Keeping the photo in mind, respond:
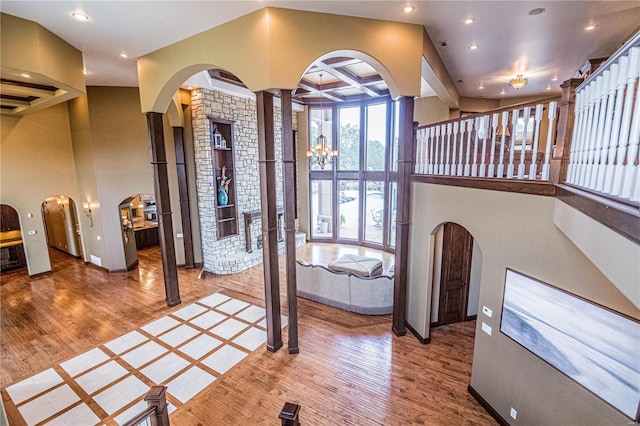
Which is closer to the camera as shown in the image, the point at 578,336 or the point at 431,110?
the point at 578,336

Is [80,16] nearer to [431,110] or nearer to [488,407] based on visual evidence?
[488,407]

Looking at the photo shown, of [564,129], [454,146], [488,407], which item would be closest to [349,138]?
[454,146]

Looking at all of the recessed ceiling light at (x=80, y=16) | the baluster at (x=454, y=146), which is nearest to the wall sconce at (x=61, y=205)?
the recessed ceiling light at (x=80, y=16)

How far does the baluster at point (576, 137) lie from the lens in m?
2.47

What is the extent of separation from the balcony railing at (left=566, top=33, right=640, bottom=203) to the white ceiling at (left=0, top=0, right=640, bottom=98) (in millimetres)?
2609

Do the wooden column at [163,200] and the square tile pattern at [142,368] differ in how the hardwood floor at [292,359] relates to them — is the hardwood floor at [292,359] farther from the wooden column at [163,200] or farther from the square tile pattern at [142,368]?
the wooden column at [163,200]

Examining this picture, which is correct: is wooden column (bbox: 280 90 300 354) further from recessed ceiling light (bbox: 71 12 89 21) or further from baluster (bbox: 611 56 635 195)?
baluster (bbox: 611 56 635 195)

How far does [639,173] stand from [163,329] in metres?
6.71

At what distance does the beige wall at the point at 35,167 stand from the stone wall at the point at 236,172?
161 inches

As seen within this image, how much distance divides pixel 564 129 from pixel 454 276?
12.1ft

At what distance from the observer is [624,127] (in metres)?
1.68

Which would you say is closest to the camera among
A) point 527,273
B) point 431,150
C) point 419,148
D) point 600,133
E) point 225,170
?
point 600,133

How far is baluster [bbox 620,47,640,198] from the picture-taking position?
1532 mm

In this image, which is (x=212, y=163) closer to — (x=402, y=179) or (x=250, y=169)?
(x=250, y=169)
